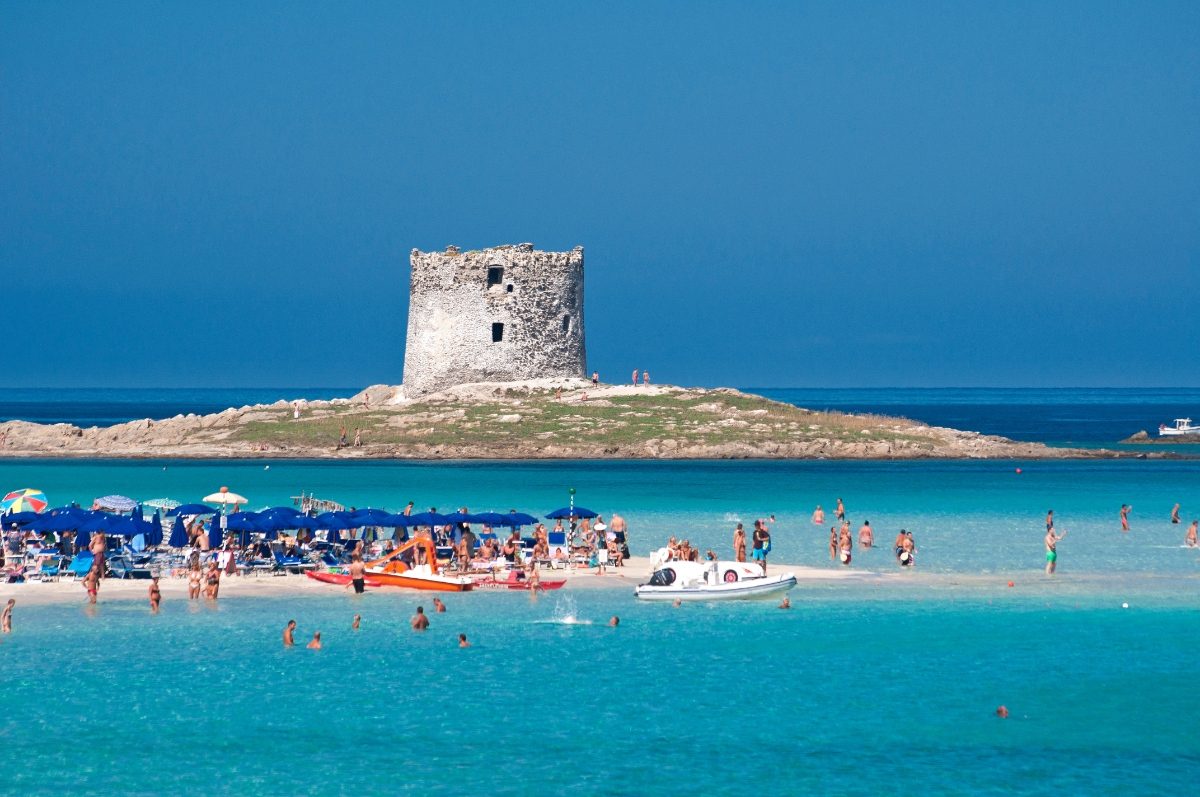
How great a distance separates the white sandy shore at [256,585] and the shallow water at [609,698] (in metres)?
1.27

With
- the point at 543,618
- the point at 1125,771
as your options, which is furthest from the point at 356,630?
the point at 1125,771

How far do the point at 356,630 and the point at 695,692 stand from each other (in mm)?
7422

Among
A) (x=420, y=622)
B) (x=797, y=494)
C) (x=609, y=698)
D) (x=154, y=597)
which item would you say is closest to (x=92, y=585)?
(x=154, y=597)

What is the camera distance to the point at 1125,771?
1884 cm

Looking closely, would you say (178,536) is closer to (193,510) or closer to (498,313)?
(193,510)

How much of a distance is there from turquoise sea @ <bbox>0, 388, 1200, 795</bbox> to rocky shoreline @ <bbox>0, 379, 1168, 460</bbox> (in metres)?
32.4

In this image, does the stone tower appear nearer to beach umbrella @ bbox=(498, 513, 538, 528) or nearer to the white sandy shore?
beach umbrella @ bbox=(498, 513, 538, 528)

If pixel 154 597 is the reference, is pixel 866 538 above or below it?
above

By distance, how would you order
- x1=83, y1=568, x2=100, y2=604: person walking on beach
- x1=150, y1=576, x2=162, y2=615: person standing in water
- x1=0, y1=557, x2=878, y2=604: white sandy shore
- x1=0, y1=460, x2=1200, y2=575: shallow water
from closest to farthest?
x1=150, y1=576, x2=162, y2=615: person standing in water < x1=83, y1=568, x2=100, y2=604: person walking on beach < x1=0, y1=557, x2=878, y2=604: white sandy shore < x1=0, y1=460, x2=1200, y2=575: shallow water

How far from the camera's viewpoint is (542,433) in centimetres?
7025

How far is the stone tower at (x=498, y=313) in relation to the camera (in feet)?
246

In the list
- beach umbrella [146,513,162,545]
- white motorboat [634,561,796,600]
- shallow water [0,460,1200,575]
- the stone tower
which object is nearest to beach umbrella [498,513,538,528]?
shallow water [0,460,1200,575]

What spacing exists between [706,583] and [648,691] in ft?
27.0

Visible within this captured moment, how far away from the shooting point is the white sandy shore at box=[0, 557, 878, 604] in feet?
101
